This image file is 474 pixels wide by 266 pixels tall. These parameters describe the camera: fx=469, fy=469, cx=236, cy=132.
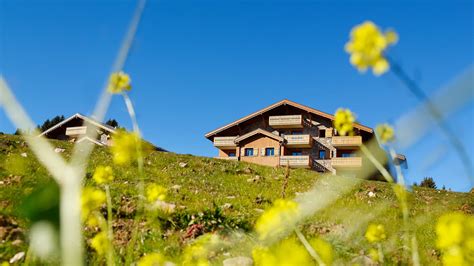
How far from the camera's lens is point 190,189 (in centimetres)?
994

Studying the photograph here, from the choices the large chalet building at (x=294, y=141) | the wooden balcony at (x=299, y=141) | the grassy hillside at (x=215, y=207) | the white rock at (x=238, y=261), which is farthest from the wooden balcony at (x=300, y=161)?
the white rock at (x=238, y=261)

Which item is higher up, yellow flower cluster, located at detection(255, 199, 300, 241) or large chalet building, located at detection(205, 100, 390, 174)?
large chalet building, located at detection(205, 100, 390, 174)

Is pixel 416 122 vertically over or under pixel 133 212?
under

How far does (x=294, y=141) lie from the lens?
41938 millimetres

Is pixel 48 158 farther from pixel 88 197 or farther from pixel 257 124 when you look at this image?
pixel 257 124

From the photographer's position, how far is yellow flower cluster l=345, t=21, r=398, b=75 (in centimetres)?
133

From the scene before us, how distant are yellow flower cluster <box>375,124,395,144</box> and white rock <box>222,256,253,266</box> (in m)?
3.27

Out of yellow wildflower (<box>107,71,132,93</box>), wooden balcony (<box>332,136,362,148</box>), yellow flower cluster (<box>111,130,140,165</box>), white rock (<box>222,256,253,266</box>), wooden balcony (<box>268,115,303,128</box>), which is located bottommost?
white rock (<box>222,256,253,266</box>)

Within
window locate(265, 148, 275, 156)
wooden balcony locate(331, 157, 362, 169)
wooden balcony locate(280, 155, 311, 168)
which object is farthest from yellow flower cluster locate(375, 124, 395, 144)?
window locate(265, 148, 275, 156)

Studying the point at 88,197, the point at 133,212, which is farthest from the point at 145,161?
the point at 88,197

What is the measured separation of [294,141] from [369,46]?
134 feet

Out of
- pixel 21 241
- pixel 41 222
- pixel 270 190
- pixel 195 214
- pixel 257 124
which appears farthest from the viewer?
pixel 257 124

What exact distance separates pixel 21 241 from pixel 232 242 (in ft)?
7.88

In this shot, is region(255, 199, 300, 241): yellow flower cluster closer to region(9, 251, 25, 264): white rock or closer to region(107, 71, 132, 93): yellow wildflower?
region(107, 71, 132, 93): yellow wildflower
